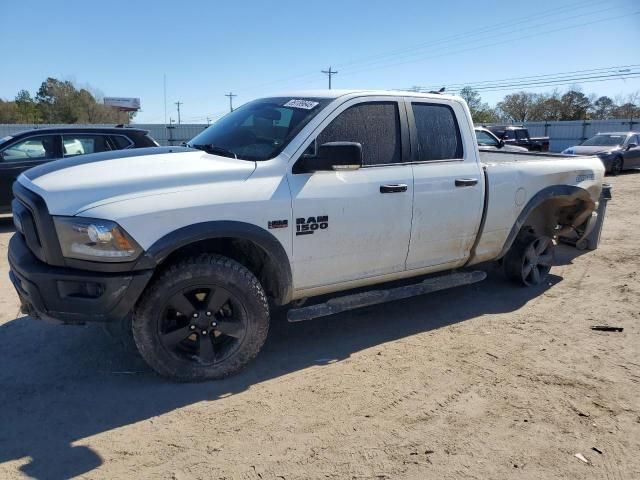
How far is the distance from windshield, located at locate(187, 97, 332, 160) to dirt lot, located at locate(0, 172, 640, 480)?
1640mm

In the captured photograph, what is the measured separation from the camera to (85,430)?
3.04 m

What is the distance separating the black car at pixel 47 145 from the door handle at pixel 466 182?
674cm

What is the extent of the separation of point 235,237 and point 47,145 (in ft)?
24.0

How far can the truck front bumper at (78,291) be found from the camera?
3.11 m

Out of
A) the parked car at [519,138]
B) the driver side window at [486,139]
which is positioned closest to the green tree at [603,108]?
the parked car at [519,138]

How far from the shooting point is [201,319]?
3.54m

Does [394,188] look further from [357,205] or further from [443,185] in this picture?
[443,185]

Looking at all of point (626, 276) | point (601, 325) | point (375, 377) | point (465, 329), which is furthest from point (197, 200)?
point (626, 276)

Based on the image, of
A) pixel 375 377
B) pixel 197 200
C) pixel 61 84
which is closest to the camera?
pixel 197 200

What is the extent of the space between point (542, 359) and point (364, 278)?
5.08ft

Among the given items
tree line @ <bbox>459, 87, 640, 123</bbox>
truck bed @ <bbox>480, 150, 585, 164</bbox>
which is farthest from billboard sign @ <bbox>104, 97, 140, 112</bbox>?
truck bed @ <bbox>480, 150, 585, 164</bbox>

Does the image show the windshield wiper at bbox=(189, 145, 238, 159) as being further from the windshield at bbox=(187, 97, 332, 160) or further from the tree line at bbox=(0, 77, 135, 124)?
the tree line at bbox=(0, 77, 135, 124)

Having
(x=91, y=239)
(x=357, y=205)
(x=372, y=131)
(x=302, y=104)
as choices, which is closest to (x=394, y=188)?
(x=357, y=205)

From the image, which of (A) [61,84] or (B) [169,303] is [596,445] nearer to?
(B) [169,303]
